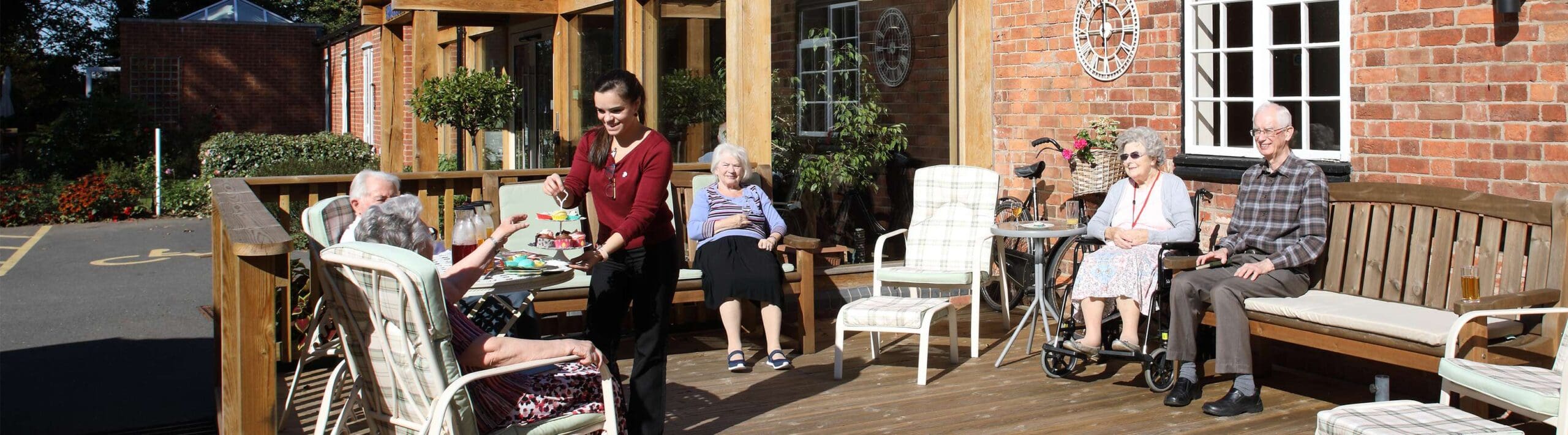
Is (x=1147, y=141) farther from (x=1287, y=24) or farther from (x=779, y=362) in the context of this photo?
(x=779, y=362)

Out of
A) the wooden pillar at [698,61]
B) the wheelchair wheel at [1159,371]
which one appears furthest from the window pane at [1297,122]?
the wooden pillar at [698,61]

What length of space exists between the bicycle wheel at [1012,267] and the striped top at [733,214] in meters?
1.52

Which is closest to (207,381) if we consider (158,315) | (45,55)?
(158,315)

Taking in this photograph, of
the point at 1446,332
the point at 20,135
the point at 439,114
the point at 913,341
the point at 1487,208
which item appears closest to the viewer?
the point at 1446,332

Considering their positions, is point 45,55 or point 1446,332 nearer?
point 1446,332

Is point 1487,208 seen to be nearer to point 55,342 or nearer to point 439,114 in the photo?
point 55,342

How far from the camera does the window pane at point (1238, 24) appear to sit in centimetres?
612

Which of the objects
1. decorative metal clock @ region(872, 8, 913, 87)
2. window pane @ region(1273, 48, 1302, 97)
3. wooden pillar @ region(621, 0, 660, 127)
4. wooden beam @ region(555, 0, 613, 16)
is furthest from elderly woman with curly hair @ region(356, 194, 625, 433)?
wooden beam @ region(555, 0, 613, 16)

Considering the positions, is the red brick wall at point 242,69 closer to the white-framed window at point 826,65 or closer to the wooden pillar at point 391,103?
the wooden pillar at point 391,103

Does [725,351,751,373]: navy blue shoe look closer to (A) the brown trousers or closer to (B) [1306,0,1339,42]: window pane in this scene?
(A) the brown trousers

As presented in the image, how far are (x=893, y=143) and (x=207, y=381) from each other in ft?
12.6

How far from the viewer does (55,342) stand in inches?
285

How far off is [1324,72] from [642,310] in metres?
3.25

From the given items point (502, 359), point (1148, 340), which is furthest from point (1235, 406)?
point (502, 359)
